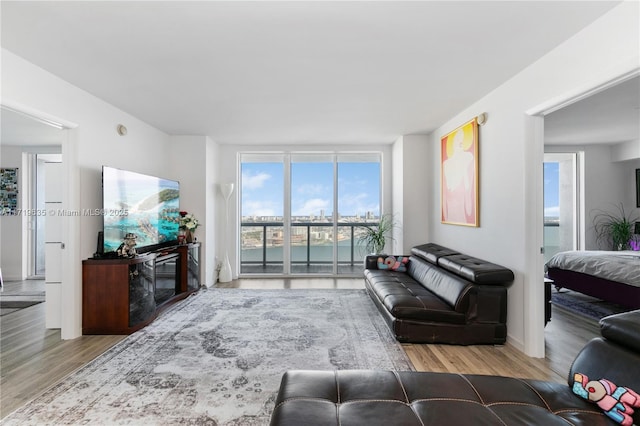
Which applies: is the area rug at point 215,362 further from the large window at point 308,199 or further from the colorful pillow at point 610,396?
the large window at point 308,199

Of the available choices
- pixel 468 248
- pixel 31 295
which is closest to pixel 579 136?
pixel 468 248

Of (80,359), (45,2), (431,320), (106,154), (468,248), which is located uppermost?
(45,2)

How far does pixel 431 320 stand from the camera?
2951 mm

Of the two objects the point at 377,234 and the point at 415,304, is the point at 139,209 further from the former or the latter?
the point at 377,234

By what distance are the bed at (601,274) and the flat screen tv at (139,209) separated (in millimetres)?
5746

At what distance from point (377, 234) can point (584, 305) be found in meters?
2.96

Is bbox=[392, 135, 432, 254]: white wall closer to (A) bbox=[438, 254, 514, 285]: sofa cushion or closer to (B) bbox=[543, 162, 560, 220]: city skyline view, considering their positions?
(A) bbox=[438, 254, 514, 285]: sofa cushion

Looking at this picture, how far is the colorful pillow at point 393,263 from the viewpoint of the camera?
4582 millimetres

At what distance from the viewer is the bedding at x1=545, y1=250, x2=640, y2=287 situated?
3800mm

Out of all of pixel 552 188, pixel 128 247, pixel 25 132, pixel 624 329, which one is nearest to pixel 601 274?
pixel 552 188

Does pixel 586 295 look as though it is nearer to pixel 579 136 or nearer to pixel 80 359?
pixel 579 136

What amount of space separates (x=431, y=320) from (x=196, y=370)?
2059mm

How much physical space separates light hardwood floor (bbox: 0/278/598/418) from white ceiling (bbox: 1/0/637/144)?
97.1 inches

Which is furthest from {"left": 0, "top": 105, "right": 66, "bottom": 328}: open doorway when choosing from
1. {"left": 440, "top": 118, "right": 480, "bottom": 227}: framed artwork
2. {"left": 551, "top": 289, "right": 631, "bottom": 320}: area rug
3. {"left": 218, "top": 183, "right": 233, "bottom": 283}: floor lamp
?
{"left": 551, "top": 289, "right": 631, "bottom": 320}: area rug
